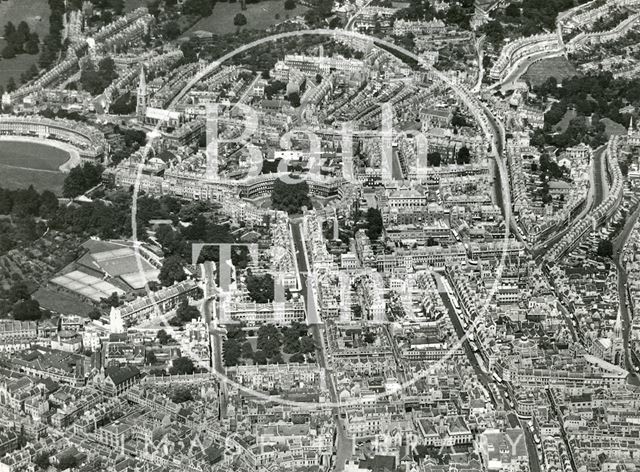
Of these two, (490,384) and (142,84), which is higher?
(142,84)

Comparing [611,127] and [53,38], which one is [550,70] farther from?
[53,38]

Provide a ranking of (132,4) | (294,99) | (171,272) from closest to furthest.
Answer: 1. (171,272)
2. (294,99)
3. (132,4)

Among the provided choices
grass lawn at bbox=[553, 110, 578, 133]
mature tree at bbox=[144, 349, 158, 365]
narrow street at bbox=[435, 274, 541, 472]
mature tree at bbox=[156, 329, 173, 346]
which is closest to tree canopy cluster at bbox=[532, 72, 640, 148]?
grass lawn at bbox=[553, 110, 578, 133]

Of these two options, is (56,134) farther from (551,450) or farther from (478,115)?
(551,450)

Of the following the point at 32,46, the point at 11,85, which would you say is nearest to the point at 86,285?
the point at 11,85

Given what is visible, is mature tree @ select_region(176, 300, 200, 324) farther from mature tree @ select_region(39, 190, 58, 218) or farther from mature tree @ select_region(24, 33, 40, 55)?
mature tree @ select_region(24, 33, 40, 55)

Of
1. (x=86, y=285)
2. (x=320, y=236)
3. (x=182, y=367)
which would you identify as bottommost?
(x=182, y=367)

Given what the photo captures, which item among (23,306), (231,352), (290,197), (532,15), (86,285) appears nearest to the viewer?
(231,352)
